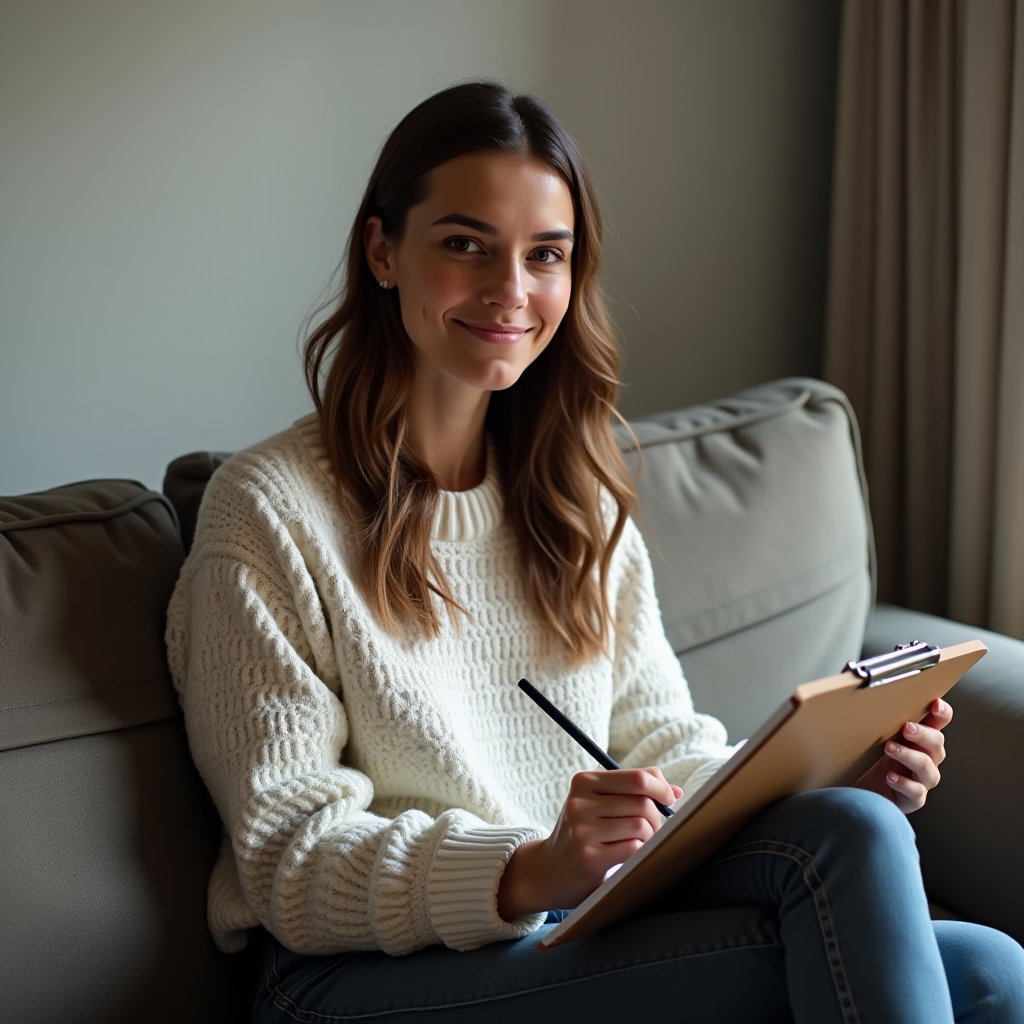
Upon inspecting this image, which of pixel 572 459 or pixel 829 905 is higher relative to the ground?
pixel 572 459

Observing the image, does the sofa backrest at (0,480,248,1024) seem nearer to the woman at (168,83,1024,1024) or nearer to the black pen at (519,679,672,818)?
the woman at (168,83,1024,1024)

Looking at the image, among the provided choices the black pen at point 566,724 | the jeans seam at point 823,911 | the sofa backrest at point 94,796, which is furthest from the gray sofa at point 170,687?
the jeans seam at point 823,911

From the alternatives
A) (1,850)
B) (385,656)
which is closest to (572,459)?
(385,656)

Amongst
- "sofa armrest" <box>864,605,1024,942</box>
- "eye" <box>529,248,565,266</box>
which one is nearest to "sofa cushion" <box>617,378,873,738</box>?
"sofa armrest" <box>864,605,1024,942</box>

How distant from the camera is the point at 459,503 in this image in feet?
4.27

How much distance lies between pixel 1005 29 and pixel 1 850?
171 cm

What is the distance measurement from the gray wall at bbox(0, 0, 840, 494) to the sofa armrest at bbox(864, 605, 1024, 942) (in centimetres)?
84

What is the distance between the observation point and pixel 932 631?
165cm

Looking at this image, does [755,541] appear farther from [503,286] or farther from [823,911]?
[823,911]

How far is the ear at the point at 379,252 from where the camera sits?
1.23m

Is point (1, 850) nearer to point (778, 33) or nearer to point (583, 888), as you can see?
point (583, 888)

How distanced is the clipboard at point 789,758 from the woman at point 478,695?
0.03m

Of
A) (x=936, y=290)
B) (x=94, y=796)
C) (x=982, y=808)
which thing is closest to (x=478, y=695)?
(x=94, y=796)

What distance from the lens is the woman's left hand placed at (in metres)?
1.05
